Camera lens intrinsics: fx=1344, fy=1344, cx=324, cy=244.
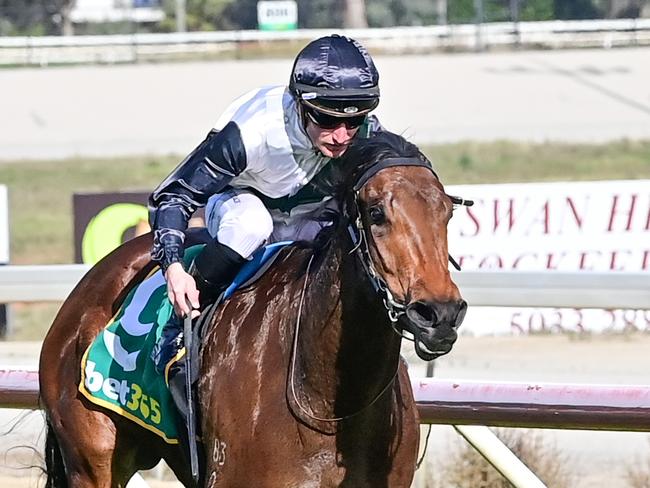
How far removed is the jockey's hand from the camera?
3377mm

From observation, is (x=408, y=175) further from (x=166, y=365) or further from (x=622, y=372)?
(x=622, y=372)

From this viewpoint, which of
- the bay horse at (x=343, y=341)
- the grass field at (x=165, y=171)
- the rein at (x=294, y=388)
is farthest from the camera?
the grass field at (x=165, y=171)

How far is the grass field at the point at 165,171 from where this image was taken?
17500mm

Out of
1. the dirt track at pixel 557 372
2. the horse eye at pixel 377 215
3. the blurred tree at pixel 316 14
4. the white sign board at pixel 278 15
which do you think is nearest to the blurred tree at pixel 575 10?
the blurred tree at pixel 316 14

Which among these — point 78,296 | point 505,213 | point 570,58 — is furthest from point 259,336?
point 570,58

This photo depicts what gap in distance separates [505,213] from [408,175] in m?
6.47

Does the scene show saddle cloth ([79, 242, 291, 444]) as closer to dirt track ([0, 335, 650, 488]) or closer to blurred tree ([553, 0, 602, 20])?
dirt track ([0, 335, 650, 488])

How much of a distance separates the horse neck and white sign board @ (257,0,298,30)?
24.4 meters

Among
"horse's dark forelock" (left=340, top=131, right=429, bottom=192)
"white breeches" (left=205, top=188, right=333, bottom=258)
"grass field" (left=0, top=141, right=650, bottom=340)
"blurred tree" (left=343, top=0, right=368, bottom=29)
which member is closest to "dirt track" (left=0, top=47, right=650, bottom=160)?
"grass field" (left=0, top=141, right=650, bottom=340)

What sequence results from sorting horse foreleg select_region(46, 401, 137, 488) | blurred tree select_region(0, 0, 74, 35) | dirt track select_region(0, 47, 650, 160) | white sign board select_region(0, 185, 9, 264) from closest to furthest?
horse foreleg select_region(46, 401, 137, 488) → white sign board select_region(0, 185, 9, 264) → dirt track select_region(0, 47, 650, 160) → blurred tree select_region(0, 0, 74, 35)

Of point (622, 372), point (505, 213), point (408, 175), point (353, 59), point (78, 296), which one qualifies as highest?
point (353, 59)

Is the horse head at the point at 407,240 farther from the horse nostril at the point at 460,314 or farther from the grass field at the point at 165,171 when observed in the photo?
the grass field at the point at 165,171

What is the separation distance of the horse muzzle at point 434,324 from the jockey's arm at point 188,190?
2.78 feet

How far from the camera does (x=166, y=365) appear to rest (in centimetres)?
359
